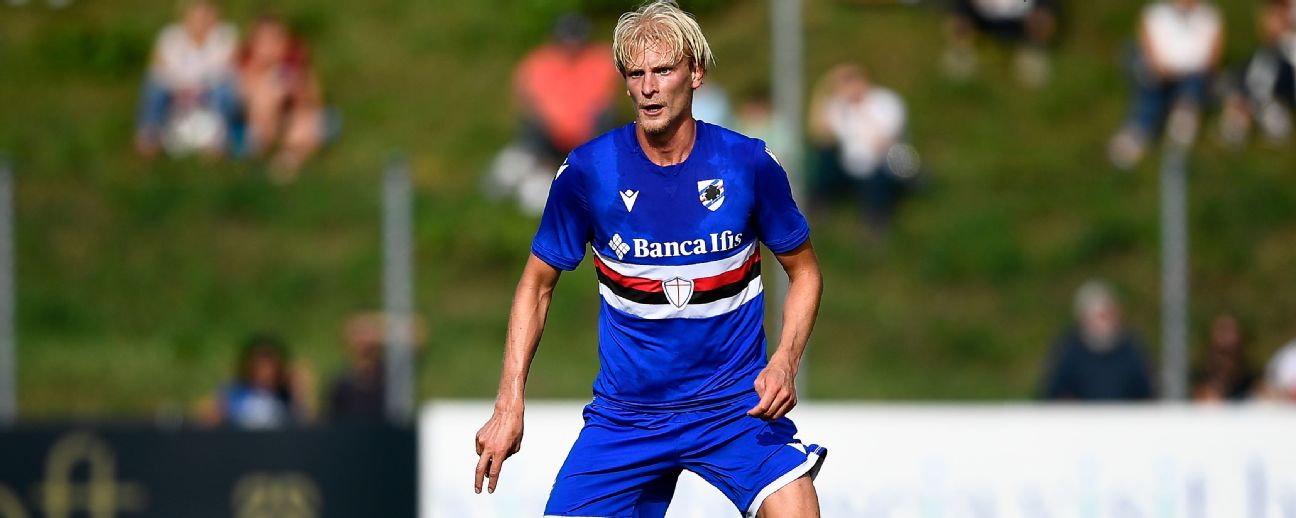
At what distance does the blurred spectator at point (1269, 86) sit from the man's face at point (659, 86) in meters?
10.6

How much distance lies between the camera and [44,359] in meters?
13.3

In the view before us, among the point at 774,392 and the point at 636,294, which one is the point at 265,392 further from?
the point at 774,392

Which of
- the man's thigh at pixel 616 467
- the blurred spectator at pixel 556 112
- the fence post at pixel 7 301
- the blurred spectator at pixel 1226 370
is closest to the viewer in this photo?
the man's thigh at pixel 616 467

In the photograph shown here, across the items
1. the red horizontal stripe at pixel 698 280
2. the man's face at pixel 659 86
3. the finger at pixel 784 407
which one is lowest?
the finger at pixel 784 407

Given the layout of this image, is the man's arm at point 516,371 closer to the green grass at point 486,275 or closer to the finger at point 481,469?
the finger at point 481,469

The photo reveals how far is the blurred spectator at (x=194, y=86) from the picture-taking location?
598 inches

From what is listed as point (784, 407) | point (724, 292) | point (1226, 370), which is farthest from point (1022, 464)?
point (784, 407)

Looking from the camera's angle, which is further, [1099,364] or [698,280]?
[1099,364]

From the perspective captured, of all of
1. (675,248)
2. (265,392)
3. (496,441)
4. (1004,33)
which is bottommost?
(265,392)

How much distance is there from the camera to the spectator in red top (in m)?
14.7

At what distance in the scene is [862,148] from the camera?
14.2 metres

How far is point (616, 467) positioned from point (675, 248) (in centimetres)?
69

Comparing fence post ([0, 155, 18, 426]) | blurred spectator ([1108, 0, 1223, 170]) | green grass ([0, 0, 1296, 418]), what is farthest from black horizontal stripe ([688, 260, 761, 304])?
blurred spectator ([1108, 0, 1223, 170])

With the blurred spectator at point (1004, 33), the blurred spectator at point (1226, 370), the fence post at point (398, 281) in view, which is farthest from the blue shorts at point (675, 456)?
the blurred spectator at point (1004, 33)
